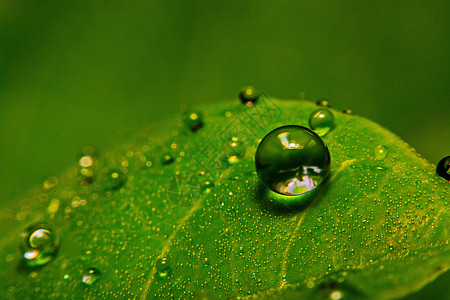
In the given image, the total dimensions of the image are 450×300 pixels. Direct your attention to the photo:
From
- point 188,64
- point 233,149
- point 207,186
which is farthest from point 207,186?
point 188,64

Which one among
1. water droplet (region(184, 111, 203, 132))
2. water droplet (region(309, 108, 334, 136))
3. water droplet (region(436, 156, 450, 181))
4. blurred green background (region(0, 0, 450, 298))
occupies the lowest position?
water droplet (region(436, 156, 450, 181))

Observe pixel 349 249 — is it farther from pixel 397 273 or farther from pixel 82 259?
pixel 82 259

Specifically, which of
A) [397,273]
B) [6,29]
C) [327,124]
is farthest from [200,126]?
[6,29]

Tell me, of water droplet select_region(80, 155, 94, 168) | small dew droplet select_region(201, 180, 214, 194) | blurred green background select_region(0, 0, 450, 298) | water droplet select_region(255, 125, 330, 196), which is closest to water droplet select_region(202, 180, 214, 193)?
small dew droplet select_region(201, 180, 214, 194)

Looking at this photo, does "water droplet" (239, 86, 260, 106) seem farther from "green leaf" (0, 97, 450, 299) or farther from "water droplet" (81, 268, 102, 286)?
"water droplet" (81, 268, 102, 286)

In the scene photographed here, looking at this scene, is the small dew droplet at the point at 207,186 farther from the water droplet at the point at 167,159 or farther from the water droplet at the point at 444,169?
the water droplet at the point at 444,169

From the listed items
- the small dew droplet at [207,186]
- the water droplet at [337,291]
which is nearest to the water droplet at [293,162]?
the small dew droplet at [207,186]

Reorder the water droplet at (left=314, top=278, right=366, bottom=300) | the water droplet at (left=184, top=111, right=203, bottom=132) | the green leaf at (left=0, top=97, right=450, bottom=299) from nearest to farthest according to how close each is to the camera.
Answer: the water droplet at (left=314, top=278, right=366, bottom=300) → the green leaf at (left=0, top=97, right=450, bottom=299) → the water droplet at (left=184, top=111, right=203, bottom=132)

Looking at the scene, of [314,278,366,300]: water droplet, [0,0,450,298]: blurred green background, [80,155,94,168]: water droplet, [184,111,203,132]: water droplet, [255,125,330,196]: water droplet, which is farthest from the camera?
[0,0,450,298]: blurred green background
